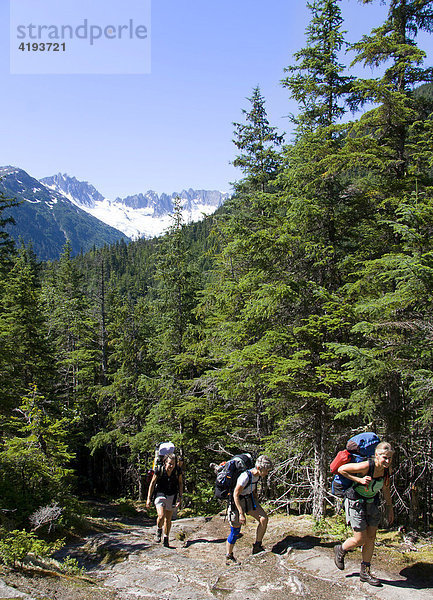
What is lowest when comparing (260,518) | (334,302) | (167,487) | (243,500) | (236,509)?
(260,518)

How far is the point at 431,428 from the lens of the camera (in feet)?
23.7

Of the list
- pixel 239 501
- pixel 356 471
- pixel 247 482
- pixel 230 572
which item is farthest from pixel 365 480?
pixel 230 572

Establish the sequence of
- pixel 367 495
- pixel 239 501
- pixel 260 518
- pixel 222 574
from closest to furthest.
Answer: pixel 367 495
pixel 222 574
pixel 239 501
pixel 260 518

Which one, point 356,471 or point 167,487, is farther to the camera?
point 167,487

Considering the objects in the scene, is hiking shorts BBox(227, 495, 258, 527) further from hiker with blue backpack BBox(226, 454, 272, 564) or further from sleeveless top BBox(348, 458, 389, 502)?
sleeveless top BBox(348, 458, 389, 502)

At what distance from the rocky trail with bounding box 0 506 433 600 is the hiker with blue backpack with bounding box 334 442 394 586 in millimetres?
418

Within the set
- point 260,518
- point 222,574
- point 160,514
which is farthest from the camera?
point 160,514

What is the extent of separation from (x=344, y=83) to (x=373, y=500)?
9.82 meters

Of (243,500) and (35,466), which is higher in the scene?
(243,500)

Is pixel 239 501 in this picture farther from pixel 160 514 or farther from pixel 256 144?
pixel 256 144

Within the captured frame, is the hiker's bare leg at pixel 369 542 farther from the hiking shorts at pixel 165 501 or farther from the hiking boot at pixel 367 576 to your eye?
the hiking shorts at pixel 165 501

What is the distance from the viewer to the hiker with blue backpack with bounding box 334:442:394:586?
190 inches

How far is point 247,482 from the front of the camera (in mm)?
5941

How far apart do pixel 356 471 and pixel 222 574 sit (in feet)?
8.67
